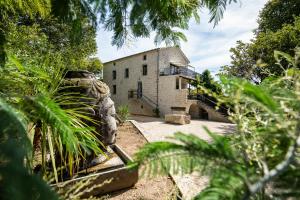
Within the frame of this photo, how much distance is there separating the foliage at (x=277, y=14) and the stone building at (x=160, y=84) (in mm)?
7071

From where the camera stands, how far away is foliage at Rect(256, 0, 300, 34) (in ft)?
44.5

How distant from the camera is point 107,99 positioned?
16.0 feet

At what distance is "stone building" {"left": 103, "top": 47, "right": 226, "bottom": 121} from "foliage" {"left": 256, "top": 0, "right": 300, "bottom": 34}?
7.07 meters

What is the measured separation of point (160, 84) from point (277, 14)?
10766 mm

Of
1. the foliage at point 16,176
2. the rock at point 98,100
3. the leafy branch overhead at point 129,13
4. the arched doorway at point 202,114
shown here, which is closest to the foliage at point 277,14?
the arched doorway at point 202,114

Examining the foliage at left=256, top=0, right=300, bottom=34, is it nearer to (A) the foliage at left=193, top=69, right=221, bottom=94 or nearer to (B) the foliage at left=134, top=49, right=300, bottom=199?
(A) the foliage at left=193, top=69, right=221, bottom=94

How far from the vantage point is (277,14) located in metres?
14.6

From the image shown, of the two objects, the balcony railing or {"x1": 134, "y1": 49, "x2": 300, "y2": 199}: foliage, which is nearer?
{"x1": 134, "y1": 49, "x2": 300, "y2": 199}: foliage

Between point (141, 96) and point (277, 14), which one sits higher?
point (277, 14)

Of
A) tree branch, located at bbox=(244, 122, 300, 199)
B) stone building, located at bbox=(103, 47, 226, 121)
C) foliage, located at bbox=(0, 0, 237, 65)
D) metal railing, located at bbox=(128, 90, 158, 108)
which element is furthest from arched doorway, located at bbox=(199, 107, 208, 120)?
tree branch, located at bbox=(244, 122, 300, 199)

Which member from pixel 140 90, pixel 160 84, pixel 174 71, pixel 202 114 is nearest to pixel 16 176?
pixel 160 84

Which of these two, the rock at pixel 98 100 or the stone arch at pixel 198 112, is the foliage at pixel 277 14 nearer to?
the stone arch at pixel 198 112

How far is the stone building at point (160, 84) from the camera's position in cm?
1916

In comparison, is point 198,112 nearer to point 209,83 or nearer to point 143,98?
point 143,98
